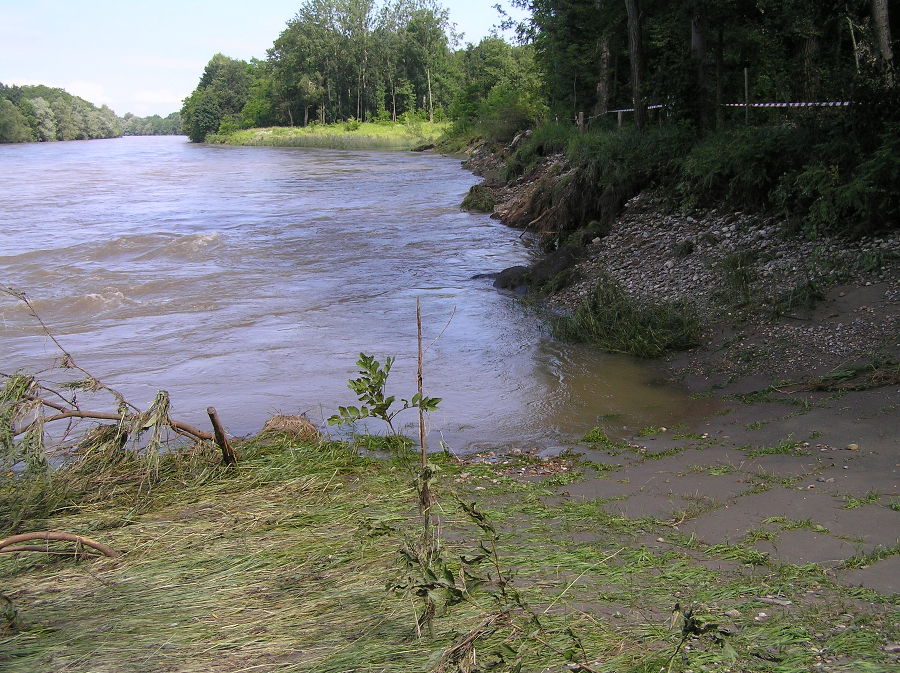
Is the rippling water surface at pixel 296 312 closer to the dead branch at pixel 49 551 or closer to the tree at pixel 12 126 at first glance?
the dead branch at pixel 49 551

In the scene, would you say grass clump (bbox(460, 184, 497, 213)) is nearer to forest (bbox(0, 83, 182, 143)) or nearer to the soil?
the soil

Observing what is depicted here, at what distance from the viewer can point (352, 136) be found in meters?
78.4

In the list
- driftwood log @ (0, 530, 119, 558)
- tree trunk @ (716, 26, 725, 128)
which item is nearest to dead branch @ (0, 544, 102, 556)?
driftwood log @ (0, 530, 119, 558)

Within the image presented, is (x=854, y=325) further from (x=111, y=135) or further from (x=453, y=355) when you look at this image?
(x=111, y=135)

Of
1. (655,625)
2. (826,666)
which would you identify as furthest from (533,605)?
(826,666)

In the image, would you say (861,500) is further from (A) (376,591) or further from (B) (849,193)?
(B) (849,193)

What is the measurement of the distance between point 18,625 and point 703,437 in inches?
208

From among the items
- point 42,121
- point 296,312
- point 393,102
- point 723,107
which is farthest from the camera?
point 42,121

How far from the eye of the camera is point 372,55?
96375 mm

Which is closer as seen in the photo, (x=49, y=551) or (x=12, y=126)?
(x=49, y=551)

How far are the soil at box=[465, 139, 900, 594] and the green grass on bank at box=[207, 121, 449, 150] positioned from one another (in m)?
56.1

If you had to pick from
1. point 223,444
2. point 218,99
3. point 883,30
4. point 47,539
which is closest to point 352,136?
point 218,99

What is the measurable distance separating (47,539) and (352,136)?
7803 cm

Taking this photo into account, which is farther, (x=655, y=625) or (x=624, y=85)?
(x=624, y=85)
